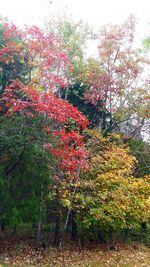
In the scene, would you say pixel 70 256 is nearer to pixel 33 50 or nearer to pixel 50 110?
pixel 50 110

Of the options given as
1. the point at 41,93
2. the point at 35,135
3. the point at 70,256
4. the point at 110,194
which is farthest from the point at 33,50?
the point at 70,256

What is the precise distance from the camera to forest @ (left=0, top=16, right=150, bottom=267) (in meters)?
8.27

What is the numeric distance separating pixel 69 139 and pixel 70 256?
12.3 feet

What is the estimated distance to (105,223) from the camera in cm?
982

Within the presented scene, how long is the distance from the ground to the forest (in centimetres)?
10

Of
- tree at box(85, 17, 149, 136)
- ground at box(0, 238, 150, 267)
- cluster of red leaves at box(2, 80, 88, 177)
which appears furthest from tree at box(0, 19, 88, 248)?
tree at box(85, 17, 149, 136)

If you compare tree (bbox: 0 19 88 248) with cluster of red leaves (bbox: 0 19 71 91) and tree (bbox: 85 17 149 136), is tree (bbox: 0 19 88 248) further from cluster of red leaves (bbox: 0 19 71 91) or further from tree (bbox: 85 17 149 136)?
tree (bbox: 85 17 149 136)

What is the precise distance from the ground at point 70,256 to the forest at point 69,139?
0.10 metres

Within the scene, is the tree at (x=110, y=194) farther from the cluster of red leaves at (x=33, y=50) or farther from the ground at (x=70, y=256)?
the cluster of red leaves at (x=33, y=50)

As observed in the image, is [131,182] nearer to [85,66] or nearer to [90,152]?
[90,152]

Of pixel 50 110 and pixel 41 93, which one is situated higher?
pixel 41 93

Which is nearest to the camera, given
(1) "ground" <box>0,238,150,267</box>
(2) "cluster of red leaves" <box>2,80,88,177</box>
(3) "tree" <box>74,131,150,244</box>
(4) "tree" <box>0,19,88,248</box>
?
(2) "cluster of red leaves" <box>2,80,88,177</box>

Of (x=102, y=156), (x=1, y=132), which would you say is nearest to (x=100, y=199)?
(x=102, y=156)

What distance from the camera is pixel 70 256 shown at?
9.55 meters
